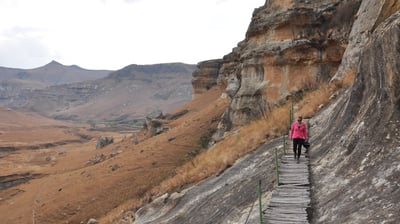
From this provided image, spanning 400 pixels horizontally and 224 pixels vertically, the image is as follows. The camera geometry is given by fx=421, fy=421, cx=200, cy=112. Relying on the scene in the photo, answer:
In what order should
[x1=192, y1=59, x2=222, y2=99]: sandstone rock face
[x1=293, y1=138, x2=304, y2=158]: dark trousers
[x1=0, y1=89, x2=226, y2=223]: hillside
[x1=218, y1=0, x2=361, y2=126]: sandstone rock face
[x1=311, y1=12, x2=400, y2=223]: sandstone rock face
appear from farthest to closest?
[x1=192, y1=59, x2=222, y2=99]: sandstone rock face → [x1=0, y1=89, x2=226, y2=223]: hillside → [x1=218, y1=0, x2=361, y2=126]: sandstone rock face → [x1=293, y1=138, x2=304, y2=158]: dark trousers → [x1=311, y1=12, x2=400, y2=223]: sandstone rock face

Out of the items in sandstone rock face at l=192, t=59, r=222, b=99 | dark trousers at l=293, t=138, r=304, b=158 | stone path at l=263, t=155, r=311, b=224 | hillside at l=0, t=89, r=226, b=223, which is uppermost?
sandstone rock face at l=192, t=59, r=222, b=99

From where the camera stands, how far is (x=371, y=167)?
714 cm

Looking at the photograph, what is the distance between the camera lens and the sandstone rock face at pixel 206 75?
58.7m

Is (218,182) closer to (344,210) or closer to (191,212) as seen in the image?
(191,212)

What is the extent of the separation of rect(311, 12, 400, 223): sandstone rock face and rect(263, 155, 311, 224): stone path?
0.21 meters

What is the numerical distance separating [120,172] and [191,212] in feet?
54.4

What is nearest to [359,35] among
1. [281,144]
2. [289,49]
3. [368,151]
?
[281,144]

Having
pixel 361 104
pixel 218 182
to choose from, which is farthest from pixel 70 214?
pixel 361 104

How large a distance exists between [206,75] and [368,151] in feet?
171

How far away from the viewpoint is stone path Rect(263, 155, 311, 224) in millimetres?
7395

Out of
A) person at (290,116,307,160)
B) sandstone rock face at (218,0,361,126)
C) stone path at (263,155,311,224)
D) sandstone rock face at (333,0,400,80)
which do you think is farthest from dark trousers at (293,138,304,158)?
sandstone rock face at (218,0,361,126)

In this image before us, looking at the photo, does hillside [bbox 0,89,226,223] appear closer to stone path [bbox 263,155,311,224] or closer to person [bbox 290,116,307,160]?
person [bbox 290,116,307,160]

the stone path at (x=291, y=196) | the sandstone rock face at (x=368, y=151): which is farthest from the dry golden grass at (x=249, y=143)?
the sandstone rock face at (x=368, y=151)

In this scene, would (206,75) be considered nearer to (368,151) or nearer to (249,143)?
(249,143)
